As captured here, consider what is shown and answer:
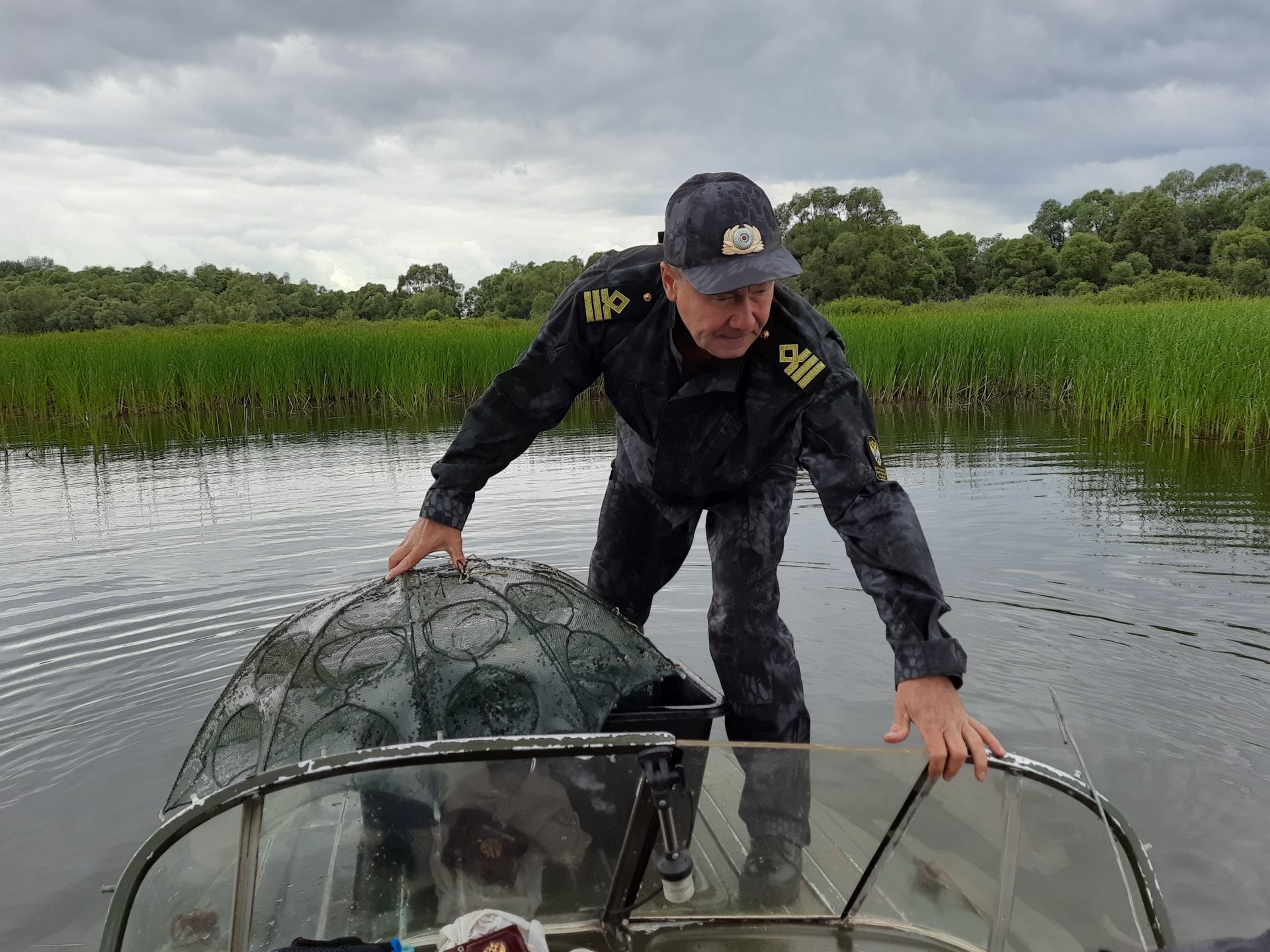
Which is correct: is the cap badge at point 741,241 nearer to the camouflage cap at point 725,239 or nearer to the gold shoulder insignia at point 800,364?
the camouflage cap at point 725,239

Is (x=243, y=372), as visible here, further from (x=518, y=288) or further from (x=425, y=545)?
(x=518, y=288)

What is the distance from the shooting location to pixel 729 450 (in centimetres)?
303

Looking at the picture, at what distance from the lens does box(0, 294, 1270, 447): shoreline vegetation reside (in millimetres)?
12797

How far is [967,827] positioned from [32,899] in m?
2.81

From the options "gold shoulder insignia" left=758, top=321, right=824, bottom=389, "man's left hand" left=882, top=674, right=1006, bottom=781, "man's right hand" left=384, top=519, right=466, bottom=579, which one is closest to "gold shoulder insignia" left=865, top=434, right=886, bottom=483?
"gold shoulder insignia" left=758, top=321, right=824, bottom=389

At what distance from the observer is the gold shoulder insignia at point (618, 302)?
3.06 m

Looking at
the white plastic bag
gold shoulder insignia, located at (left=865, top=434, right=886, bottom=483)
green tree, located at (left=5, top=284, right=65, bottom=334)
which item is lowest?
the white plastic bag

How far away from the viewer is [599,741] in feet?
6.11

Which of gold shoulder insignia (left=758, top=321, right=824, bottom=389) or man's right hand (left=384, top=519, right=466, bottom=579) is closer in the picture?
gold shoulder insignia (left=758, top=321, right=824, bottom=389)

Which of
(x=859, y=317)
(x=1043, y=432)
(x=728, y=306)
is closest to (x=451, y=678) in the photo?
(x=728, y=306)

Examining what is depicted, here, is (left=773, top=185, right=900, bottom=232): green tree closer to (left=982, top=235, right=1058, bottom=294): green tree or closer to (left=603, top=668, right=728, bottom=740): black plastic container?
(left=982, top=235, right=1058, bottom=294): green tree

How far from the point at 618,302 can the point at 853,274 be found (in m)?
53.5

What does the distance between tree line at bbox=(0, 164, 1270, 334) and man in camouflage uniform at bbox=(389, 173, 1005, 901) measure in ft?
135

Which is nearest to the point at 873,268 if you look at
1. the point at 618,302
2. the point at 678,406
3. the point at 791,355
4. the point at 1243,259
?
the point at 1243,259
